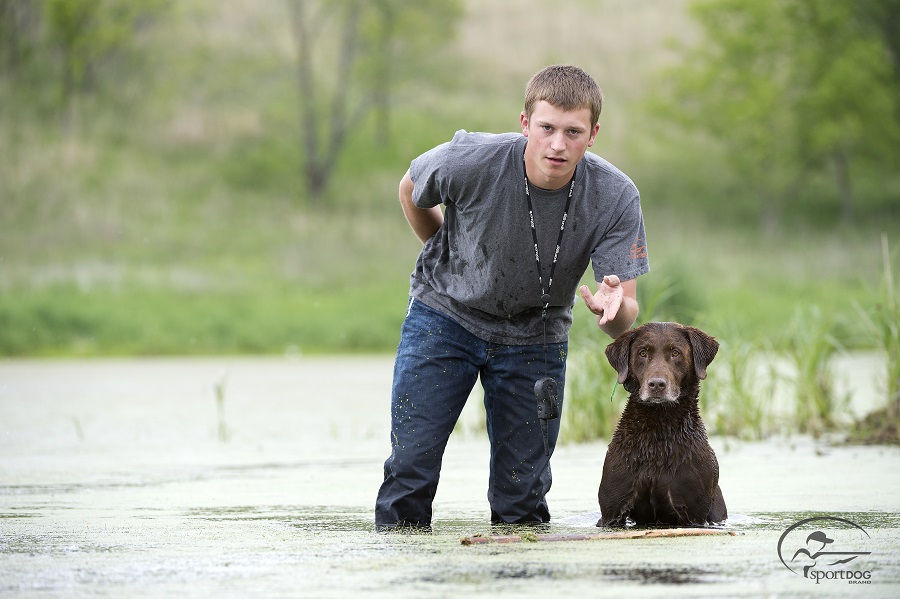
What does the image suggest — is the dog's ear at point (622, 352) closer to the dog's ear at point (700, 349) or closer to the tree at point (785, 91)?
the dog's ear at point (700, 349)

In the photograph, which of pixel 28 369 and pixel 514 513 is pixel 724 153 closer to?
pixel 28 369

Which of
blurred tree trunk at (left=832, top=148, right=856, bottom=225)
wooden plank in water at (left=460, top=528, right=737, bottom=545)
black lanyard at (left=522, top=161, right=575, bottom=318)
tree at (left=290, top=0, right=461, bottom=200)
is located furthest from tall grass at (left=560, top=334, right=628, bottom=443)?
blurred tree trunk at (left=832, top=148, right=856, bottom=225)

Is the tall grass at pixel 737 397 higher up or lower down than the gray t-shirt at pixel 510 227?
lower down

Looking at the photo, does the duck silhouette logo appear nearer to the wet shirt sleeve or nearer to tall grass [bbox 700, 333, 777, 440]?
the wet shirt sleeve

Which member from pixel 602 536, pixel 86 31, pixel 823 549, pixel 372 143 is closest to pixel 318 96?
pixel 372 143

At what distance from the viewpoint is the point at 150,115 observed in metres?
32.5

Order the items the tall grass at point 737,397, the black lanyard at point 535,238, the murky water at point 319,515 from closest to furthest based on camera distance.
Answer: the murky water at point 319,515 < the black lanyard at point 535,238 < the tall grass at point 737,397

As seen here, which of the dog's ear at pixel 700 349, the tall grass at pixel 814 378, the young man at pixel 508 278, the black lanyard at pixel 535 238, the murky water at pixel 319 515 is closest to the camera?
the murky water at pixel 319 515

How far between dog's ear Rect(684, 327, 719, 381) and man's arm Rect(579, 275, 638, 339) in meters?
0.29

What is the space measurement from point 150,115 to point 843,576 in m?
30.4

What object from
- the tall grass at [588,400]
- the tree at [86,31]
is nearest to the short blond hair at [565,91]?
the tall grass at [588,400]

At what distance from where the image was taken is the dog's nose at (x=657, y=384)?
16.1 feet

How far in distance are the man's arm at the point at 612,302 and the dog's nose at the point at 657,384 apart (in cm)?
23

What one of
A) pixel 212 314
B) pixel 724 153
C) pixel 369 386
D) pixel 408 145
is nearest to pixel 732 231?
pixel 724 153
